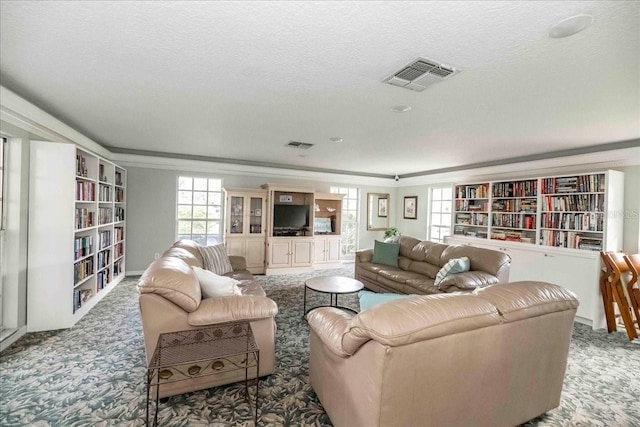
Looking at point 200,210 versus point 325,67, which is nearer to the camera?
point 325,67

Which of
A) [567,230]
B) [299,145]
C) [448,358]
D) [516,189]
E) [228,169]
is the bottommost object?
[448,358]

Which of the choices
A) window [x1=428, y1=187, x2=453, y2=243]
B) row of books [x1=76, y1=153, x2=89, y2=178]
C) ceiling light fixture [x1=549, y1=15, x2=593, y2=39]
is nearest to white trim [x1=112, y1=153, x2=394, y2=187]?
window [x1=428, y1=187, x2=453, y2=243]

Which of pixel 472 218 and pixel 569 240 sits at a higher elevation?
pixel 472 218

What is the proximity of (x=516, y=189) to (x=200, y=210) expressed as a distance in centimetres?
584

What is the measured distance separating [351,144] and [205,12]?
3145 millimetres

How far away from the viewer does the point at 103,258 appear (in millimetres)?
4395

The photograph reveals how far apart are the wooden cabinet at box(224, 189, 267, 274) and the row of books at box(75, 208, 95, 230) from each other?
7.63ft

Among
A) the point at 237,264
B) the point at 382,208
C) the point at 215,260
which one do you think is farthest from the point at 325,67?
the point at 382,208

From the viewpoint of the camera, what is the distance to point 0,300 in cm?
293

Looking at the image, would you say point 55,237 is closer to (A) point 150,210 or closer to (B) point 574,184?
(A) point 150,210

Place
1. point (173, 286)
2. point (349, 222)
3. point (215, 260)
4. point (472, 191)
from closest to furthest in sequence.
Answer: point (173, 286) < point (215, 260) < point (472, 191) < point (349, 222)

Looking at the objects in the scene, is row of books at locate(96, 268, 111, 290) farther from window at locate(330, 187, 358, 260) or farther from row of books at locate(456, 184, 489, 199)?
row of books at locate(456, 184, 489, 199)

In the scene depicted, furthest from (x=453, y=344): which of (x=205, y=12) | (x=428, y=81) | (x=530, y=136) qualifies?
(x=530, y=136)

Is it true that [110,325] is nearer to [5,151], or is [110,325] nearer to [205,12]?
[5,151]
